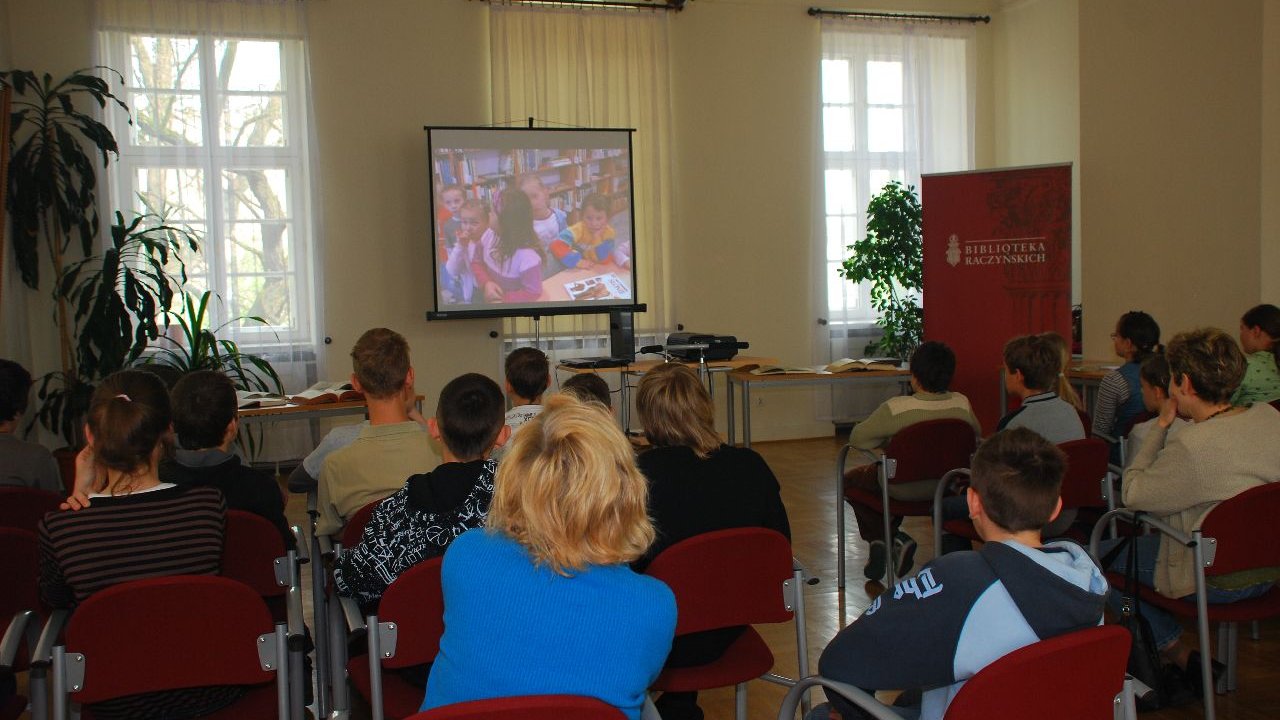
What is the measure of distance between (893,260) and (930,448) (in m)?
4.17

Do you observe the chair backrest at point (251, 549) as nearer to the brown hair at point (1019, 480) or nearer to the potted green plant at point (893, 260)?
the brown hair at point (1019, 480)

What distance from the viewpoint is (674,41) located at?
7.63 m

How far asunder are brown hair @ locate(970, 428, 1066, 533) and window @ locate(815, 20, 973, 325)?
632 cm

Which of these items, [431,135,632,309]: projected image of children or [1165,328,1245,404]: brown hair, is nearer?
[1165,328,1245,404]: brown hair

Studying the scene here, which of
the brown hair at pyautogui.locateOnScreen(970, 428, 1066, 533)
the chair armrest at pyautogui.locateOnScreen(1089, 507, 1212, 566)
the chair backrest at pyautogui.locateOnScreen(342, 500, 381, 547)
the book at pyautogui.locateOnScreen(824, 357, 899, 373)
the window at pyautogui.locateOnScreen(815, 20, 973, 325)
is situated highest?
the window at pyautogui.locateOnScreen(815, 20, 973, 325)

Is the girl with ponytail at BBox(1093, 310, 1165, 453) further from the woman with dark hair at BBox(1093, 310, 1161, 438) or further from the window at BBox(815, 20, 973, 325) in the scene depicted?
the window at BBox(815, 20, 973, 325)

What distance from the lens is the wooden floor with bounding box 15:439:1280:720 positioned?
9.60 feet

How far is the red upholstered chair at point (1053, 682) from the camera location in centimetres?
146

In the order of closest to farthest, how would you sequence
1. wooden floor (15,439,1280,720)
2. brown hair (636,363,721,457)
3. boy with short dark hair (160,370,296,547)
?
brown hair (636,363,721,457), boy with short dark hair (160,370,296,547), wooden floor (15,439,1280,720)

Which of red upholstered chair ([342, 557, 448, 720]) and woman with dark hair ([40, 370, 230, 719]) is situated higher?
woman with dark hair ([40, 370, 230, 719])

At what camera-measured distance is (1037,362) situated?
3664mm

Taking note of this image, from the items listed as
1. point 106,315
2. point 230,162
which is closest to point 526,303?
point 230,162

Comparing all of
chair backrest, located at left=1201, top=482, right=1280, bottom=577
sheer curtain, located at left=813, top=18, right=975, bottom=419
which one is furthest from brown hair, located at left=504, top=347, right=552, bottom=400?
sheer curtain, located at left=813, top=18, right=975, bottom=419

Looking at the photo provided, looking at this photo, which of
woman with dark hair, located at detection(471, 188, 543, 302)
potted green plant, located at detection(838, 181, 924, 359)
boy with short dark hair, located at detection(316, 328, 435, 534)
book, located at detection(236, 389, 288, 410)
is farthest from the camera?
potted green plant, located at detection(838, 181, 924, 359)
